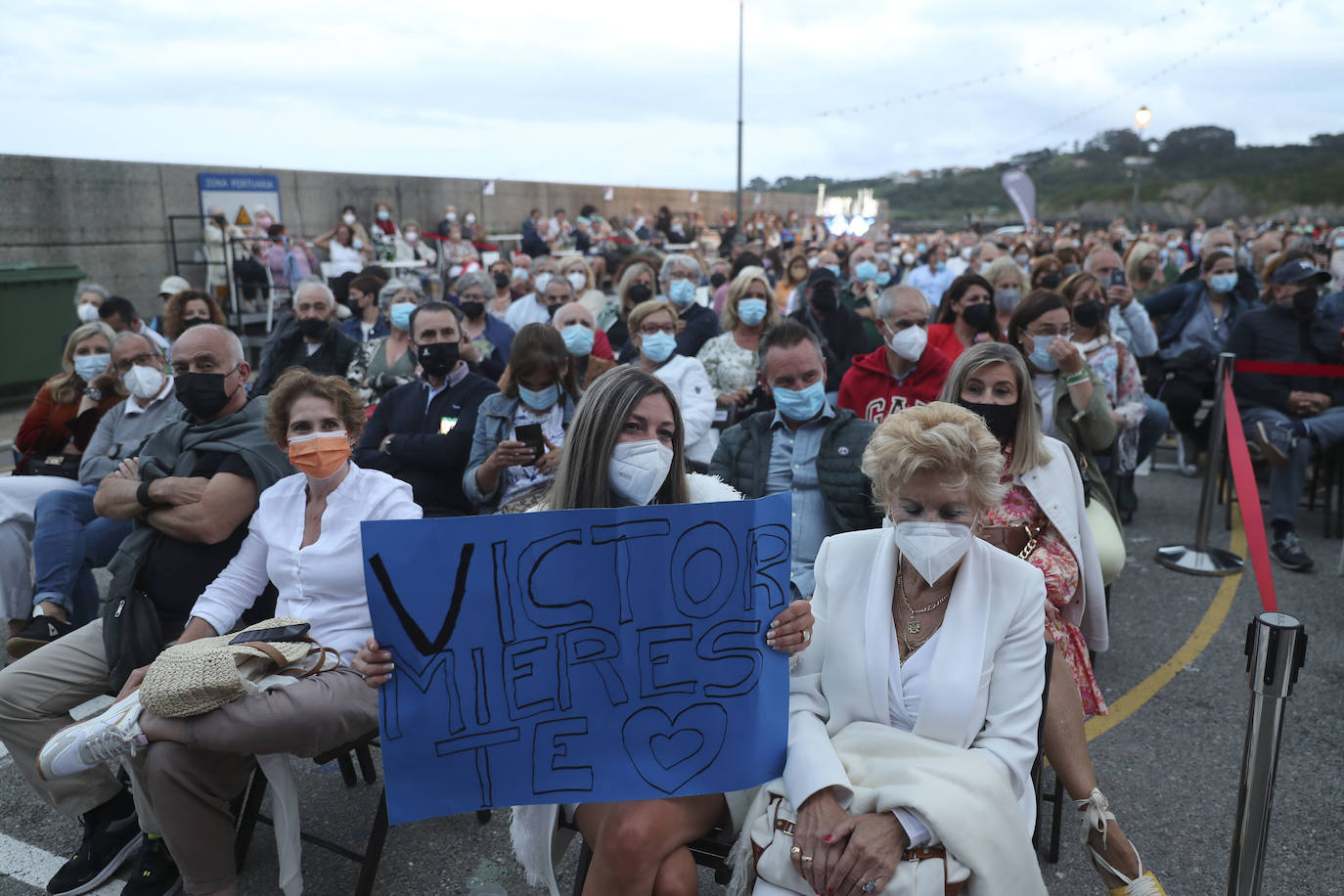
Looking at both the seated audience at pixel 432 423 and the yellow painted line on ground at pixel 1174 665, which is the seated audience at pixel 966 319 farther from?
the seated audience at pixel 432 423

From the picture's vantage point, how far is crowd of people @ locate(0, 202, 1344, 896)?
235cm

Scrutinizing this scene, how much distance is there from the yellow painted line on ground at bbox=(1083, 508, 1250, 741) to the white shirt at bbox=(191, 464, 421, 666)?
9.57 feet

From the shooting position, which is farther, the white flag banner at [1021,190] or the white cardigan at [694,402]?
the white flag banner at [1021,190]

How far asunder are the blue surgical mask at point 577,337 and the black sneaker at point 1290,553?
14.6ft

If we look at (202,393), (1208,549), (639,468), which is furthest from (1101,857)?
(1208,549)

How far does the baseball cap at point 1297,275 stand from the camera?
648 cm

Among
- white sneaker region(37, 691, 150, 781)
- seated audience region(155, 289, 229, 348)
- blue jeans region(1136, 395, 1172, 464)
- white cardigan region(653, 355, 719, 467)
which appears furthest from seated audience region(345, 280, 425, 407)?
blue jeans region(1136, 395, 1172, 464)

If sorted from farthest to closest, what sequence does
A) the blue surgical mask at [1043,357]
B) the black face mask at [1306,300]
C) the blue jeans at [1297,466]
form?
the black face mask at [1306,300] < the blue jeans at [1297,466] < the blue surgical mask at [1043,357]

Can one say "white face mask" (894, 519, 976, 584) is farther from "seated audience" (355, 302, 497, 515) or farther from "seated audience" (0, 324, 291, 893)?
"seated audience" (355, 302, 497, 515)

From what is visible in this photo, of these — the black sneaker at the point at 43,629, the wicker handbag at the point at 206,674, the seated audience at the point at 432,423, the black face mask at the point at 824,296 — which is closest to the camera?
the wicker handbag at the point at 206,674

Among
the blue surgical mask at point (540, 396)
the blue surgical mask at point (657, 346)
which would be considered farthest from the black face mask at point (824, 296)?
the blue surgical mask at point (540, 396)

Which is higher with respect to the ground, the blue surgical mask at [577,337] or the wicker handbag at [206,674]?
the blue surgical mask at [577,337]

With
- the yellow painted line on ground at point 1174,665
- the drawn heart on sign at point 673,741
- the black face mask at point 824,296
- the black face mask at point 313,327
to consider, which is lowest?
the yellow painted line on ground at point 1174,665

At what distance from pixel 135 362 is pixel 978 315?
4.81 meters
